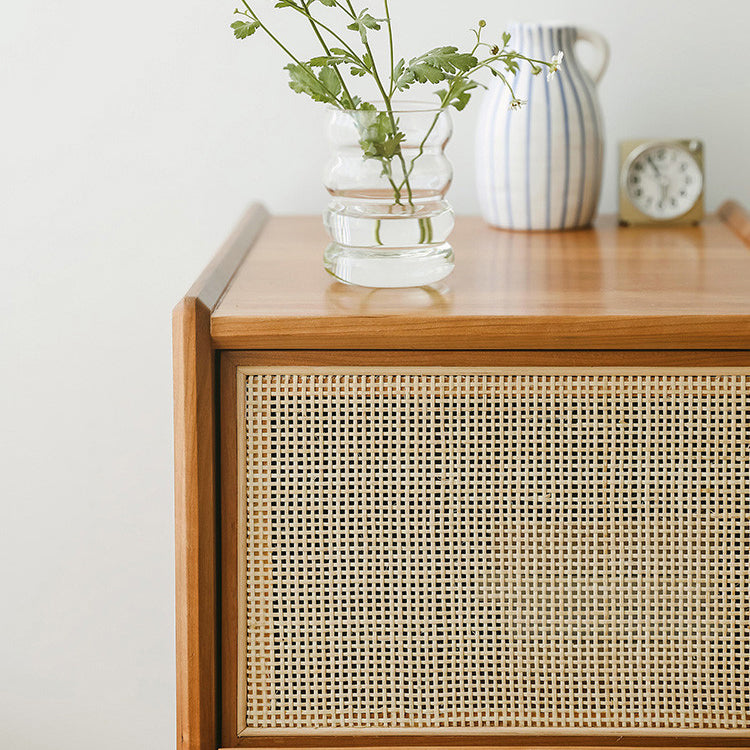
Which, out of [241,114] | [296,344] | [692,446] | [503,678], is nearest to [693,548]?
[692,446]

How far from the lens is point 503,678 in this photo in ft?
2.79

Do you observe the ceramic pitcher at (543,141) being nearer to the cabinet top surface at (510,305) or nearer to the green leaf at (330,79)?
the cabinet top surface at (510,305)

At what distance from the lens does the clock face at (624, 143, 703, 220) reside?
1.21 m

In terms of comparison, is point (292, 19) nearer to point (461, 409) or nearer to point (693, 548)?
point (461, 409)

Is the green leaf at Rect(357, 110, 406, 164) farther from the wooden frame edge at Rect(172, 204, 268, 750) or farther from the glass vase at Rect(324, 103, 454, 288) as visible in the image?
the wooden frame edge at Rect(172, 204, 268, 750)

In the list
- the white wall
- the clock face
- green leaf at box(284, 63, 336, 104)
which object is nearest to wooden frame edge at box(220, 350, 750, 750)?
green leaf at box(284, 63, 336, 104)

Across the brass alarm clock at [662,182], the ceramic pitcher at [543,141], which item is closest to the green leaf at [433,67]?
the ceramic pitcher at [543,141]

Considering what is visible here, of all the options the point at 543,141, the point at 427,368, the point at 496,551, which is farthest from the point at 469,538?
the point at 543,141

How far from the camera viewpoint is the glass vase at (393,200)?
86 centimetres

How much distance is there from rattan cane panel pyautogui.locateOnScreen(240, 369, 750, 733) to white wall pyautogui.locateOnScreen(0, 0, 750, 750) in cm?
60

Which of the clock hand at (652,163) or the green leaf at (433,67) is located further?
the clock hand at (652,163)

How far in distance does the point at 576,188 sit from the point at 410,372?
0.46m

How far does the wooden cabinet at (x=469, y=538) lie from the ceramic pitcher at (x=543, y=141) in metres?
0.33

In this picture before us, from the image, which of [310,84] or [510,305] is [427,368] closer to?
[510,305]
